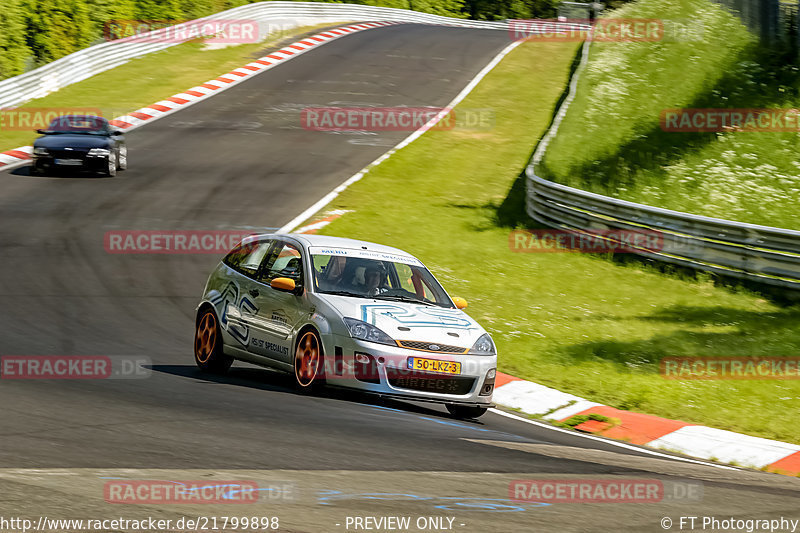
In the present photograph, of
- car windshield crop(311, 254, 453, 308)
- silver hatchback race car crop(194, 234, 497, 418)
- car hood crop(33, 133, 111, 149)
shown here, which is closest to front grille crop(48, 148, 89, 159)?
car hood crop(33, 133, 111, 149)

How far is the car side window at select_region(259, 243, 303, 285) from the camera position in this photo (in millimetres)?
10664

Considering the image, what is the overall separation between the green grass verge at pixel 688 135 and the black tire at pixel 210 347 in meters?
12.1

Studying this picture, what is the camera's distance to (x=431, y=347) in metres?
9.66

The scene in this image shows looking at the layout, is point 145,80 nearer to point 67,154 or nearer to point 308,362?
point 67,154

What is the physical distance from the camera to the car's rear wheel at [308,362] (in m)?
9.72

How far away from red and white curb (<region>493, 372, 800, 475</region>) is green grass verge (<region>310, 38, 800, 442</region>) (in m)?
0.37

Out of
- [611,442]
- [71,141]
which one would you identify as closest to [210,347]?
[611,442]

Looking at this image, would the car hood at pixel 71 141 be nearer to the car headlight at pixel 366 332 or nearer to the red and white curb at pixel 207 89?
the red and white curb at pixel 207 89

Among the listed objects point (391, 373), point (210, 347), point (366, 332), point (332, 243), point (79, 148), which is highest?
point (332, 243)

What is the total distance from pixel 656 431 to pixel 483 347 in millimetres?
2063

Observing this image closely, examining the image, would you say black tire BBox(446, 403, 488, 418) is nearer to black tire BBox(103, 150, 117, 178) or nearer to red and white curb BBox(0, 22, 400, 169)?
black tire BBox(103, 150, 117, 178)

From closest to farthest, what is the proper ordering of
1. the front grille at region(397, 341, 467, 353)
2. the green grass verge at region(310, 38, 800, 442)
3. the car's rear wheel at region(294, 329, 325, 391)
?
1. the front grille at region(397, 341, 467, 353)
2. the car's rear wheel at region(294, 329, 325, 391)
3. the green grass verge at region(310, 38, 800, 442)

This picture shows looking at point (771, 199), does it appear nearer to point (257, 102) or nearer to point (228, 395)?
point (228, 395)

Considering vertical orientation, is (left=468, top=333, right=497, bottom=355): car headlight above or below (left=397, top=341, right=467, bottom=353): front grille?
below
